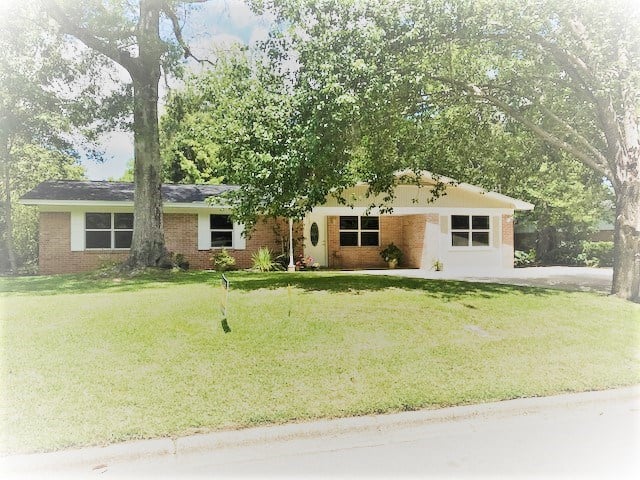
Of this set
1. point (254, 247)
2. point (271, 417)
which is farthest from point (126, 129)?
point (271, 417)

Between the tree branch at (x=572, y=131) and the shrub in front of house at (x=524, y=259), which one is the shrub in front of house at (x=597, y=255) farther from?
the tree branch at (x=572, y=131)

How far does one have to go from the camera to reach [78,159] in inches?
765

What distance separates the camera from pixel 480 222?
18.0m

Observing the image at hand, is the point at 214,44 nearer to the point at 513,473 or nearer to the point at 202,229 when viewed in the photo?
the point at 202,229

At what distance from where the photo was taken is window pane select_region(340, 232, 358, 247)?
1846cm

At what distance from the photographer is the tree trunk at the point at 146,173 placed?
1262cm

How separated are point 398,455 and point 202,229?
1411 cm

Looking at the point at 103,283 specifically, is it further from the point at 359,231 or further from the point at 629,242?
the point at 629,242

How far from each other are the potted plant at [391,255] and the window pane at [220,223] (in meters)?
5.90

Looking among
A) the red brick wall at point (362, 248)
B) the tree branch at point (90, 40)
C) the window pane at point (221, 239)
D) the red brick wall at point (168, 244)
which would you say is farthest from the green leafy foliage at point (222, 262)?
the tree branch at point (90, 40)

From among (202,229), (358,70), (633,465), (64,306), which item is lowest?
(633,465)

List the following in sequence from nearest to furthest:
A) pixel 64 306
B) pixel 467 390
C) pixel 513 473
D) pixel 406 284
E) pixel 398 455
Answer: pixel 513 473
pixel 398 455
pixel 467 390
pixel 64 306
pixel 406 284

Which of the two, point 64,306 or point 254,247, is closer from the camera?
point 64,306

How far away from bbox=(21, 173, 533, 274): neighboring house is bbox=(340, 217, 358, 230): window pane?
0.04 meters
